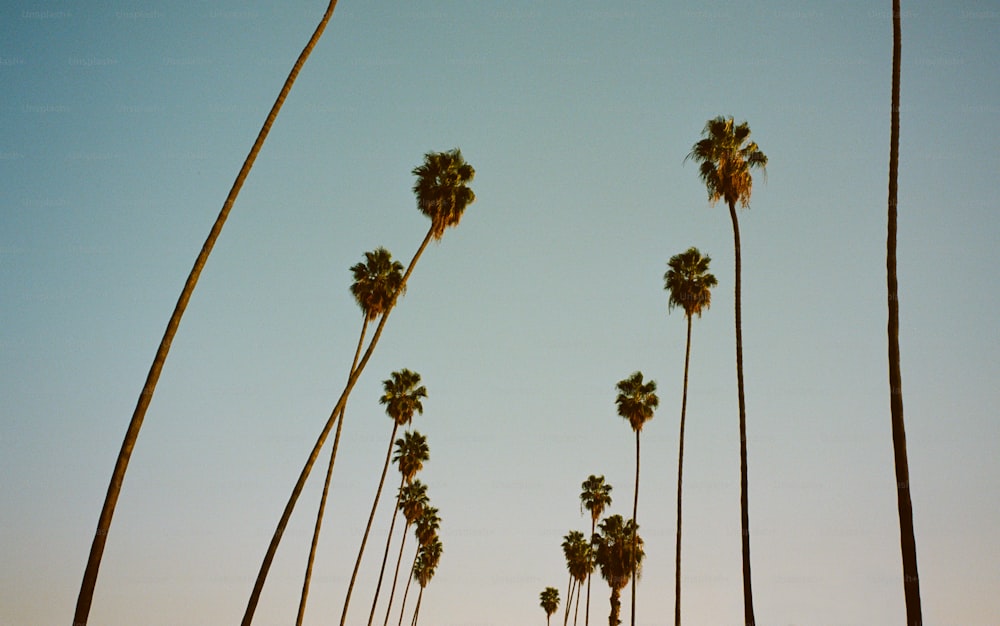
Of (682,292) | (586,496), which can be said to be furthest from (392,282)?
(586,496)

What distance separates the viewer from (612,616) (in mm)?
57188

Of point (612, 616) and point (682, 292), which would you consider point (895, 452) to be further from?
point (612, 616)

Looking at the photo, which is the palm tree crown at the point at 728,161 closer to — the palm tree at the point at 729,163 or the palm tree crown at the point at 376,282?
the palm tree at the point at 729,163

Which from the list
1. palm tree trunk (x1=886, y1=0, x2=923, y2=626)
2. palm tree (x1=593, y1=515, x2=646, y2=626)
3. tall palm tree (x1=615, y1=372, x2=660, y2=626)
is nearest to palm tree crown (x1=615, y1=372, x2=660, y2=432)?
tall palm tree (x1=615, y1=372, x2=660, y2=626)

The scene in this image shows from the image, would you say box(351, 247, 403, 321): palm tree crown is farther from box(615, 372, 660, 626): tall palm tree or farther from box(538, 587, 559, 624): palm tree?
box(538, 587, 559, 624): palm tree

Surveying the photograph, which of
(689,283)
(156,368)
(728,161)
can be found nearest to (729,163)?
(728,161)

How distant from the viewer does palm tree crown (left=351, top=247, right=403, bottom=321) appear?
125 feet

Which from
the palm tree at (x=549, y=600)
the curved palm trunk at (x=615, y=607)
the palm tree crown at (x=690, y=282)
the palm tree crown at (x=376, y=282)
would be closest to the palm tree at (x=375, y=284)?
the palm tree crown at (x=376, y=282)

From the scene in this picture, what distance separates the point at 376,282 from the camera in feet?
127

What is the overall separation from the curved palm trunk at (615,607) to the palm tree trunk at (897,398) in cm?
4973

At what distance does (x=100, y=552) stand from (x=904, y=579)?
15876 mm

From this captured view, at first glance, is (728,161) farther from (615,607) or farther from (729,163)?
(615,607)

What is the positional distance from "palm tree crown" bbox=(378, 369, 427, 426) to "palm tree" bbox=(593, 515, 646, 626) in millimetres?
24172

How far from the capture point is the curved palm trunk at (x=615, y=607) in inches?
2251
